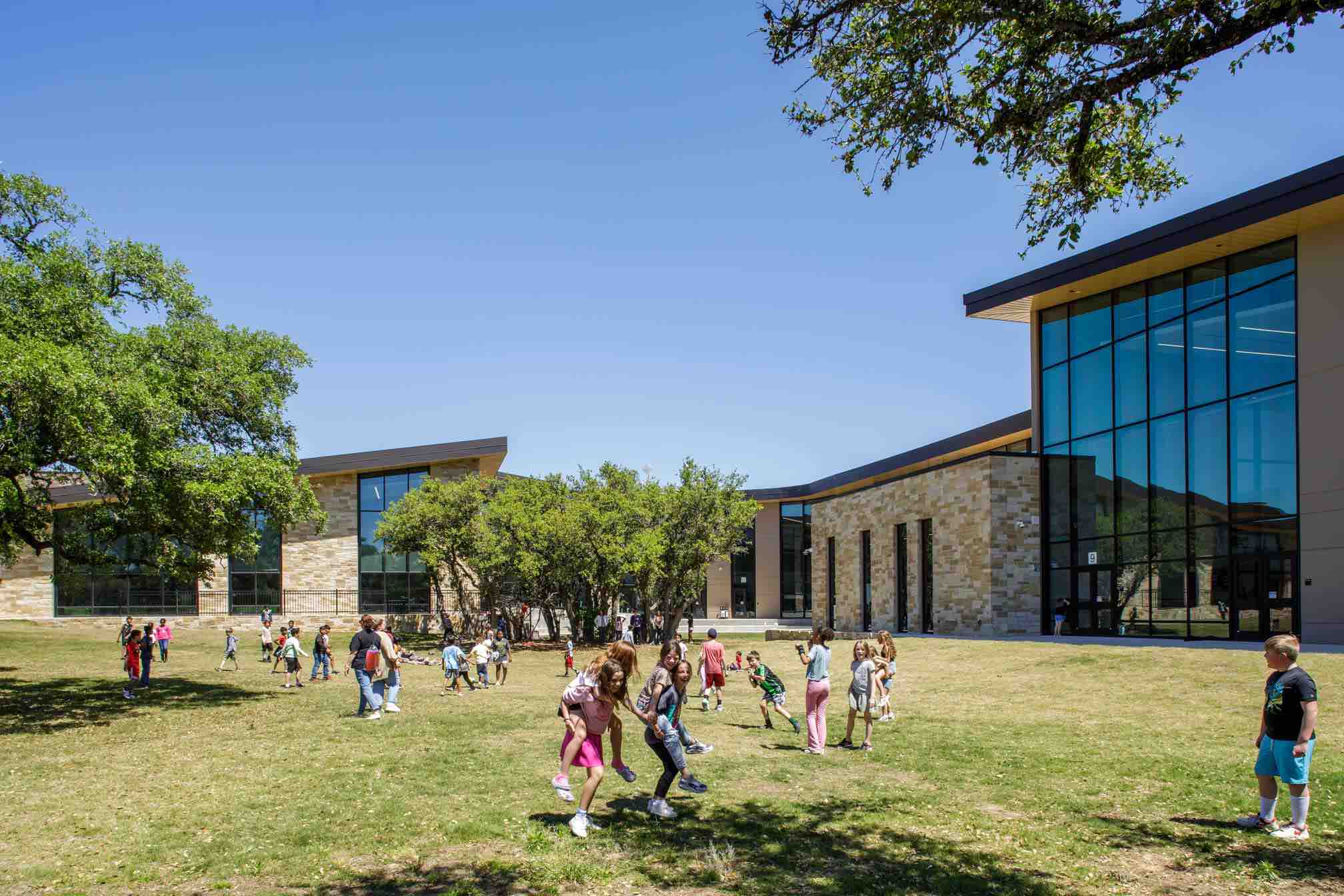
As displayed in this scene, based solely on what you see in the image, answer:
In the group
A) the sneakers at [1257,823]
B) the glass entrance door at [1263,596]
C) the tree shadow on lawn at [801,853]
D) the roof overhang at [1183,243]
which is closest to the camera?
the tree shadow on lawn at [801,853]

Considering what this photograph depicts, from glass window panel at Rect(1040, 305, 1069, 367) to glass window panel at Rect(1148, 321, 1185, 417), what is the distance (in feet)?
12.2

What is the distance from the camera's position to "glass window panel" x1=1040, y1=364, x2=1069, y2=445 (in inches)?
1280

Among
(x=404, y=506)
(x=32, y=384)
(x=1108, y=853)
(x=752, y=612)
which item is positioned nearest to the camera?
(x=1108, y=853)

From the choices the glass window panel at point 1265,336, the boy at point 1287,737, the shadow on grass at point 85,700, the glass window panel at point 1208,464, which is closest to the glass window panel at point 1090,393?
the glass window panel at point 1208,464

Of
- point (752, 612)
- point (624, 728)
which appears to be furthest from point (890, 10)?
point (752, 612)

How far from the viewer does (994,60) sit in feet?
26.9

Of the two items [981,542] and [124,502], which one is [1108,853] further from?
[981,542]

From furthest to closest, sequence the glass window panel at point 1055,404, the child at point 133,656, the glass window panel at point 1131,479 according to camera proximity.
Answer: the glass window panel at point 1055,404, the glass window panel at point 1131,479, the child at point 133,656

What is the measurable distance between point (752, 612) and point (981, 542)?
1288 inches

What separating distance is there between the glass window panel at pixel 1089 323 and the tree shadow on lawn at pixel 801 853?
25589 mm

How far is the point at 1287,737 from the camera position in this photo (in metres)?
7.84

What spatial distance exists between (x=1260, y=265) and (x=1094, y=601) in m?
11.3

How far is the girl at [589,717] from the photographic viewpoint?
8.30 metres

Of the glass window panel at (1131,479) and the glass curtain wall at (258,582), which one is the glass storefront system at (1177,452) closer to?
the glass window panel at (1131,479)
